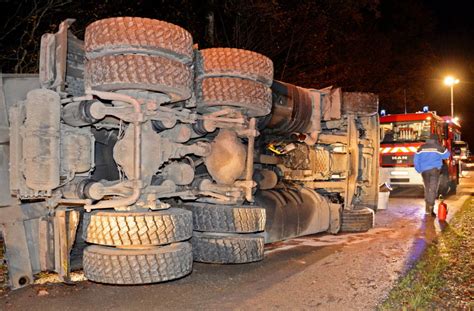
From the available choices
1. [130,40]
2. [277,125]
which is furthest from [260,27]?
[130,40]

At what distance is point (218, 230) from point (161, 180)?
753 mm

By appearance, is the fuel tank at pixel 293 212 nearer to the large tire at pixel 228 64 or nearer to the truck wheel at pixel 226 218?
the truck wheel at pixel 226 218

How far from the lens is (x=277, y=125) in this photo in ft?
20.0

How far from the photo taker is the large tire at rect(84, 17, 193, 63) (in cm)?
354

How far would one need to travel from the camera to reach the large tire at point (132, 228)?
3.63 m

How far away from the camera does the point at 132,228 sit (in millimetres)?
3631

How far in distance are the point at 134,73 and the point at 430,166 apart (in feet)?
25.0

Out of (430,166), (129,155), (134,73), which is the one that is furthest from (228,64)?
(430,166)

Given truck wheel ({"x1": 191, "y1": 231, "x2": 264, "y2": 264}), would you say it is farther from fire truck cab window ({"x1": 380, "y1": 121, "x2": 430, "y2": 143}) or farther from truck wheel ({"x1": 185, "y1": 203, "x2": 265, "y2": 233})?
fire truck cab window ({"x1": 380, "y1": 121, "x2": 430, "y2": 143})

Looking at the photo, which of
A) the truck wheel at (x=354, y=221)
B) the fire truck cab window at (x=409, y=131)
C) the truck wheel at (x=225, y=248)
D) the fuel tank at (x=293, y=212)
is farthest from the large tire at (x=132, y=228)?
the fire truck cab window at (x=409, y=131)

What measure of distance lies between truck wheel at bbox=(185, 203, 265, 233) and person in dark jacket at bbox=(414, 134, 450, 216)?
5.86 meters

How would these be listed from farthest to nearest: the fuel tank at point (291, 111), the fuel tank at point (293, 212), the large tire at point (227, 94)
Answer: the fuel tank at point (291, 111) → the fuel tank at point (293, 212) → the large tire at point (227, 94)

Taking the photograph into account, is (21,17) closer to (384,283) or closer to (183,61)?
(183,61)

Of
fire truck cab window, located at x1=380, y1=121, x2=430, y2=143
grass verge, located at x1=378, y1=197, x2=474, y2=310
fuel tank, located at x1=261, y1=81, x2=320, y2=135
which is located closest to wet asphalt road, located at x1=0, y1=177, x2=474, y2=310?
grass verge, located at x1=378, y1=197, x2=474, y2=310
